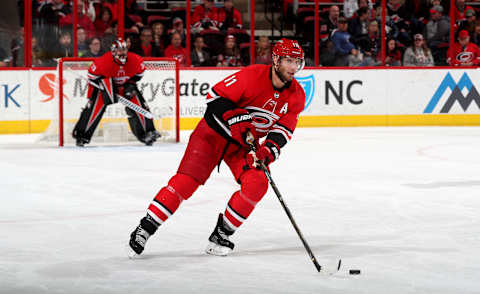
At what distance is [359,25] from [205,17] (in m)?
2.19

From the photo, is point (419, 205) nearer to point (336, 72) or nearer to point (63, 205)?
point (63, 205)

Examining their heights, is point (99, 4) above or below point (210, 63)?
above

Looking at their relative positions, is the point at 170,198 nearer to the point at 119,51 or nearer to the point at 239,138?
the point at 239,138

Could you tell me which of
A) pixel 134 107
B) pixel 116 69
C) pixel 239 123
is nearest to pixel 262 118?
pixel 239 123

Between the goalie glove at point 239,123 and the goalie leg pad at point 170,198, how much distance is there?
0.90 ft

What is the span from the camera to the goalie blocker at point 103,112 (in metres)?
8.92

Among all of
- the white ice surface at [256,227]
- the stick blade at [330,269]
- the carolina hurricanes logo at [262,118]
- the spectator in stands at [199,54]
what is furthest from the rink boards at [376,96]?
the stick blade at [330,269]

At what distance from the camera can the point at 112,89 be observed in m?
8.94

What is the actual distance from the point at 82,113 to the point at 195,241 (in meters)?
5.26

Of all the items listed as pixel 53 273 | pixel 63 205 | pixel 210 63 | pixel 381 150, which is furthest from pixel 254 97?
pixel 210 63

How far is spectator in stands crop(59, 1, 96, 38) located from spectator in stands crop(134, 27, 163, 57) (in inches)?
25.0

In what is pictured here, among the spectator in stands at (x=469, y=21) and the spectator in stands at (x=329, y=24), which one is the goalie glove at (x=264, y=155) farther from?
the spectator in stands at (x=469, y=21)

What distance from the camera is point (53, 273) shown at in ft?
11.0

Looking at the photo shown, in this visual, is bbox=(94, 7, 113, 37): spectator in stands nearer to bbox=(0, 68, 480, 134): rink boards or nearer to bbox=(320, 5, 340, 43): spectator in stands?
bbox=(0, 68, 480, 134): rink boards
